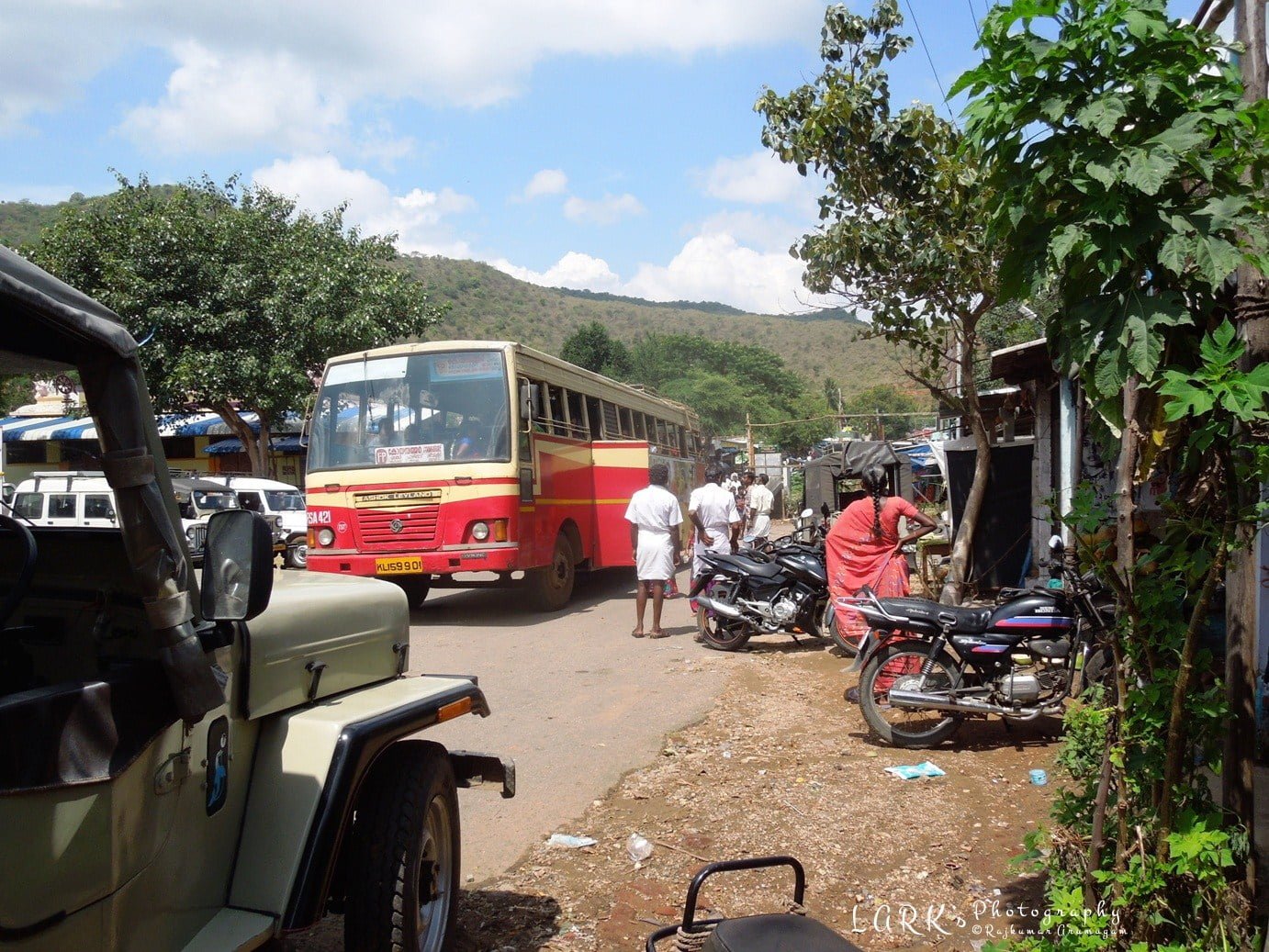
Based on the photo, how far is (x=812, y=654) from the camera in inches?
372

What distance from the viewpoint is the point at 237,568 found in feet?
7.36

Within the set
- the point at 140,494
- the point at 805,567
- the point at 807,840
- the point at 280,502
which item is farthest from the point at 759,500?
the point at 140,494

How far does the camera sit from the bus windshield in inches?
448

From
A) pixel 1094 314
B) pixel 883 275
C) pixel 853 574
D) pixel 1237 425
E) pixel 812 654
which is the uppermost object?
pixel 883 275

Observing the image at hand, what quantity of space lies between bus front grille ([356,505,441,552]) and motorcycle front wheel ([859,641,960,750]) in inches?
241

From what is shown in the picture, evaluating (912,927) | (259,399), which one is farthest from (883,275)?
(259,399)

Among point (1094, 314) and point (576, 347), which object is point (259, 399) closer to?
point (1094, 314)

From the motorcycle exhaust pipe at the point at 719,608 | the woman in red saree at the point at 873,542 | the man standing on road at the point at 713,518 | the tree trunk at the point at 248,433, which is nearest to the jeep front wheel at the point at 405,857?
the woman in red saree at the point at 873,542

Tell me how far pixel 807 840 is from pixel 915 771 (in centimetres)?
121

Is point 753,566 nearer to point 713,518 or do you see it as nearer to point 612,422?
point 713,518

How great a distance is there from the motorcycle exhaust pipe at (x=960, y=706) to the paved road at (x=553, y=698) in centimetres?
158

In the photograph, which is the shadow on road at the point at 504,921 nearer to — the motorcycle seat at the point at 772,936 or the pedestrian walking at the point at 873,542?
the motorcycle seat at the point at 772,936

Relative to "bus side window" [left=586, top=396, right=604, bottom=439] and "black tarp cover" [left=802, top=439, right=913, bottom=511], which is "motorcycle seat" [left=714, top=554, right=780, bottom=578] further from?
"bus side window" [left=586, top=396, right=604, bottom=439]

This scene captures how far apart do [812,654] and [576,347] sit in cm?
4311
